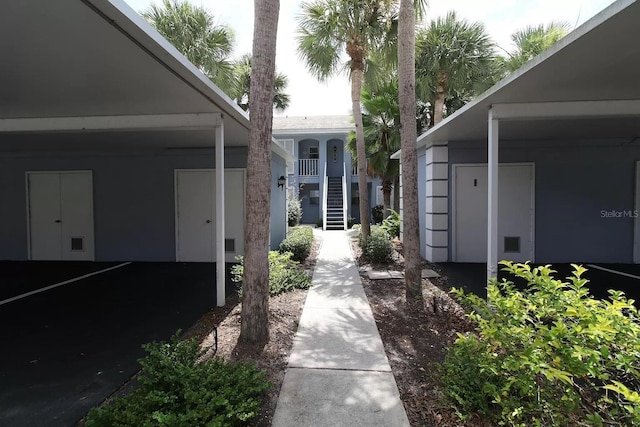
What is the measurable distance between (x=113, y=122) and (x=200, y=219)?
11.2ft

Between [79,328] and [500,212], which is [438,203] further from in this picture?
[79,328]

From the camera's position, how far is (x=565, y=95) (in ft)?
13.6

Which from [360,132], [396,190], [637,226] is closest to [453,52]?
[360,132]

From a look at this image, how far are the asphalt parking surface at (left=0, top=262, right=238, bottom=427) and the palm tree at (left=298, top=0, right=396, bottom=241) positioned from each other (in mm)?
5095

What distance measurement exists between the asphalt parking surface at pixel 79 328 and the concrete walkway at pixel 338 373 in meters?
1.44

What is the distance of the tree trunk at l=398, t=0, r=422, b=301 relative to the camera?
4770mm

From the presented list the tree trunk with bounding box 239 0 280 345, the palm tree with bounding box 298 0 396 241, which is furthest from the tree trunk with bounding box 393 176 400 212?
the tree trunk with bounding box 239 0 280 345

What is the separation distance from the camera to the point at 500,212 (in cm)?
744

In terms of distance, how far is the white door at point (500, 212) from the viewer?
24.5 feet

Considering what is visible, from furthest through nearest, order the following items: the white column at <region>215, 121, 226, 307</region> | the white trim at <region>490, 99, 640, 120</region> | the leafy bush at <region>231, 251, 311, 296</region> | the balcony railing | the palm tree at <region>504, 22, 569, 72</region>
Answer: the balcony railing, the palm tree at <region>504, 22, 569, 72</region>, the leafy bush at <region>231, 251, 311, 296</region>, the white column at <region>215, 121, 226, 307</region>, the white trim at <region>490, 99, 640, 120</region>

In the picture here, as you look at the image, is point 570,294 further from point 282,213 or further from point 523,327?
point 282,213

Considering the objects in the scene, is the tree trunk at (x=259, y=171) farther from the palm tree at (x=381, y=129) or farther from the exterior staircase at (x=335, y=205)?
the exterior staircase at (x=335, y=205)

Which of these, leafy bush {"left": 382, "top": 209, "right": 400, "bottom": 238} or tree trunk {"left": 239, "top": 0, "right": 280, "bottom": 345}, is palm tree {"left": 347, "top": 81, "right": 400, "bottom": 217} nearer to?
leafy bush {"left": 382, "top": 209, "right": 400, "bottom": 238}

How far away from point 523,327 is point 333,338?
6.65ft
